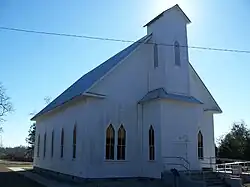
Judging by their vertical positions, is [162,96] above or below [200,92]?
below

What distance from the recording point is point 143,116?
67.4 feet

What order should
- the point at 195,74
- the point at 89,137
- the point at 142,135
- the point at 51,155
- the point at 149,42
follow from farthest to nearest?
the point at 51,155
the point at 195,74
the point at 149,42
the point at 142,135
the point at 89,137

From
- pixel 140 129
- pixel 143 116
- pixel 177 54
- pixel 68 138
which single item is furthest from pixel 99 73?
pixel 177 54

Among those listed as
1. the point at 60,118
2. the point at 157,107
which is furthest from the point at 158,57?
the point at 60,118

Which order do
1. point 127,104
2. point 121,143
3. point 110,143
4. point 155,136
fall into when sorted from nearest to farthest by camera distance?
point 155,136
point 110,143
point 121,143
point 127,104

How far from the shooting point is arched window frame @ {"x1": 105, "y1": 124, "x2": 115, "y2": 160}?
19250 millimetres

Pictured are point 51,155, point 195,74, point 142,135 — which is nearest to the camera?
point 142,135

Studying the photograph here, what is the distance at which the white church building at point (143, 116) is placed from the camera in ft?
62.0

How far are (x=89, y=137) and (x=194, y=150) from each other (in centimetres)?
657

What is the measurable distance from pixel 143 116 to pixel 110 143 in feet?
9.36

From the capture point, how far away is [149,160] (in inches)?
766

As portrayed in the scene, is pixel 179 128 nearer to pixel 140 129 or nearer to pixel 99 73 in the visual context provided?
pixel 140 129

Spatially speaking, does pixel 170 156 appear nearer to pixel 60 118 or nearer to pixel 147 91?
pixel 147 91

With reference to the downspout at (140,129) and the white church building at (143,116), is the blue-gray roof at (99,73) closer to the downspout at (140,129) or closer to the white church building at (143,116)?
the white church building at (143,116)
